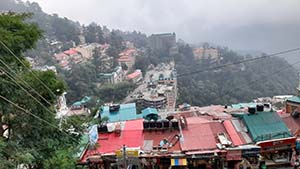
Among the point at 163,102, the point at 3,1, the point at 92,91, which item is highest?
the point at 3,1

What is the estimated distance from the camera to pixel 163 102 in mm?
34312

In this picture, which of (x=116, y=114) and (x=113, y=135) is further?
(x=116, y=114)

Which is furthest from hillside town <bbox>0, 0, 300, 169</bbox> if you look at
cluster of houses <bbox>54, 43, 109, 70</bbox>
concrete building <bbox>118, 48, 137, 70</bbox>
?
concrete building <bbox>118, 48, 137, 70</bbox>

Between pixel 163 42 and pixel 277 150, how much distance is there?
6260 cm

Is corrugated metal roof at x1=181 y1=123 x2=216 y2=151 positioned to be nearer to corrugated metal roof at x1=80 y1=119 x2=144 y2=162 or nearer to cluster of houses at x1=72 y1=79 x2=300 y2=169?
cluster of houses at x1=72 y1=79 x2=300 y2=169

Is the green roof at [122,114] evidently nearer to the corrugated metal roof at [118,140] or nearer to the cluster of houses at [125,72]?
the corrugated metal roof at [118,140]

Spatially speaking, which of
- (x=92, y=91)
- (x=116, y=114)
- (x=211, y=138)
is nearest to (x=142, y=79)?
(x=92, y=91)

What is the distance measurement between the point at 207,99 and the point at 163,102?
6.51m

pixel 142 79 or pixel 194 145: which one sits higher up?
pixel 142 79

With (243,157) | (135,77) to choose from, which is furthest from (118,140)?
(135,77)

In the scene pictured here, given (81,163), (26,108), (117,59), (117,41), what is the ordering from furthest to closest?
(117,41), (117,59), (81,163), (26,108)

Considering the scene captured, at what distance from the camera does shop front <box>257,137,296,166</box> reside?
11.5 metres

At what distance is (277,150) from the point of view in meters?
11.7

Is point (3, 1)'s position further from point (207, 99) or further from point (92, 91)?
point (207, 99)
